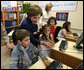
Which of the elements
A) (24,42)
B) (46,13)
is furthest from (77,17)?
(24,42)

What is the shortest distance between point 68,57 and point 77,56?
0.14 metres

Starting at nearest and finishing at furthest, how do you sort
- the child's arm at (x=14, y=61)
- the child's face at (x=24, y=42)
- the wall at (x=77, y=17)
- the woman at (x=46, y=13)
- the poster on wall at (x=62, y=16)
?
the child's arm at (x=14, y=61) < the child's face at (x=24, y=42) < the woman at (x=46, y=13) < the wall at (x=77, y=17) < the poster on wall at (x=62, y=16)

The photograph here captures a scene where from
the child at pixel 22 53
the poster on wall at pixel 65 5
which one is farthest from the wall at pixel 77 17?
the child at pixel 22 53

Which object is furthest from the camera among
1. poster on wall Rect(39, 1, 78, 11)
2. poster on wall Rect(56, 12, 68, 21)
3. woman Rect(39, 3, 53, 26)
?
poster on wall Rect(56, 12, 68, 21)

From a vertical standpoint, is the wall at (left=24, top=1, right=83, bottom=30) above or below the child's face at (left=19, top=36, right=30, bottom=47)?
above

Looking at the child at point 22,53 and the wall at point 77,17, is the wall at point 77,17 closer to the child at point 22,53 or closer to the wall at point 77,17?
the wall at point 77,17

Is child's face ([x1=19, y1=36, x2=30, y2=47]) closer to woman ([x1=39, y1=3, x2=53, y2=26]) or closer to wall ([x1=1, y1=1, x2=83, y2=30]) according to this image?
woman ([x1=39, y1=3, x2=53, y2=26])

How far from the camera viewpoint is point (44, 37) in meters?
1.86

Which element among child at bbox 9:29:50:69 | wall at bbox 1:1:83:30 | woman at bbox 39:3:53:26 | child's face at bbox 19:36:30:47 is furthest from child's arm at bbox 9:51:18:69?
wall at bbox 1:1:83:30

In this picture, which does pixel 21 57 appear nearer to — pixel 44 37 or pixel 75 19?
pixel 44 37

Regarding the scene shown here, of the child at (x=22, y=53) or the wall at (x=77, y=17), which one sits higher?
the wall at (x=77, y=17)

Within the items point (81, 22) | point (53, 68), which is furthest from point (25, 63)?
point (81, 22)

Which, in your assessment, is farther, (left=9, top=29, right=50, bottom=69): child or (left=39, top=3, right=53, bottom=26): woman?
(left=39, top=3, right=53, bottom=26): woman

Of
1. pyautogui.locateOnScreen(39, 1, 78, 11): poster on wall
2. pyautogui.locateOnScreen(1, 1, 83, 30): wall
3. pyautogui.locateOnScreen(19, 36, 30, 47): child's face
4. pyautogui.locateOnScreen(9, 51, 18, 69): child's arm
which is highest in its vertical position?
pyautogui.locateOnScreen(39, 1, 78, 11): poster on wall
